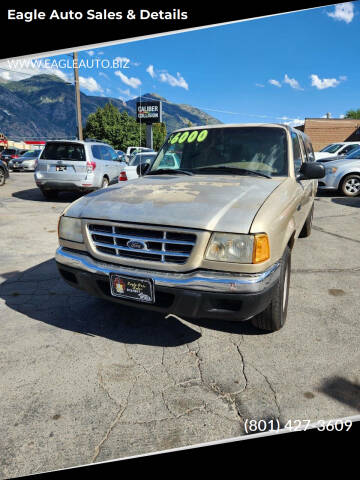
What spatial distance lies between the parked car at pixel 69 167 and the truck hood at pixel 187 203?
632cm

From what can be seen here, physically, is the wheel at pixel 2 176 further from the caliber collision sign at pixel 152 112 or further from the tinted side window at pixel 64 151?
the caliber collision sign at pixel 152 112

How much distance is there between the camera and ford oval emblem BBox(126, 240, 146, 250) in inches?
85.7

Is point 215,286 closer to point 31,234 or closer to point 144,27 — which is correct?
point 31,234

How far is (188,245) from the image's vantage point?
2062 mm

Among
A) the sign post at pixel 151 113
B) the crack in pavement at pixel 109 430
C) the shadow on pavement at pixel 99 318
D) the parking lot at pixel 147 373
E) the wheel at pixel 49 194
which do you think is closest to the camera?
the crack in pavement at pixel 109 430

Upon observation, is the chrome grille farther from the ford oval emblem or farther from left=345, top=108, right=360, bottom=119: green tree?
left=345, top=108, right=360, bottom=119: green tree

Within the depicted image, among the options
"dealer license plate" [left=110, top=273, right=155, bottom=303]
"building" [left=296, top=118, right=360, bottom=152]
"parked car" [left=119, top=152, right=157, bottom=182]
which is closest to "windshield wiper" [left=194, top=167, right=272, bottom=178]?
"dealer license plate" [left=110, top=273, right=155, bottom=303]

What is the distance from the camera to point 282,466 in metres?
1.61

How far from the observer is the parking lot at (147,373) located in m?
1.73

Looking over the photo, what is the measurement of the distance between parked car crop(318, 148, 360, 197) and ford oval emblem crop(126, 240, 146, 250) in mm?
9255

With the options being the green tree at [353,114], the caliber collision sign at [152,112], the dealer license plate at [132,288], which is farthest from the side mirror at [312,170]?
the green tree at [353,114]

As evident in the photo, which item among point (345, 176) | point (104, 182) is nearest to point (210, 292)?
point (104, 182)

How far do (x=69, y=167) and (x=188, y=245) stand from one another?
7.74 m

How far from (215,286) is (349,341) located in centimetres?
143
